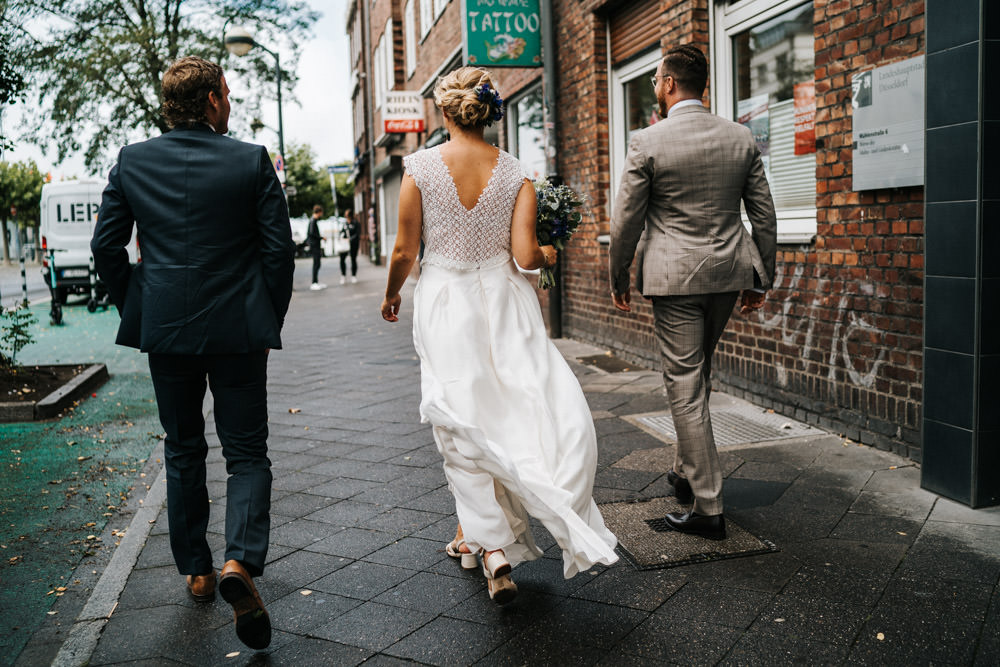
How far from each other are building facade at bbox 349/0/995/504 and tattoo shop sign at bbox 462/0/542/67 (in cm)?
38

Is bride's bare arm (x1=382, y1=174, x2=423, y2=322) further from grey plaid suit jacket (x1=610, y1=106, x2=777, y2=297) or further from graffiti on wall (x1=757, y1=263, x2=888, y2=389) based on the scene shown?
graffiti on wall (x1=757, y1=263, x2=888, y2=389)

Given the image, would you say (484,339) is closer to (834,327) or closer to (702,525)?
(702,525)

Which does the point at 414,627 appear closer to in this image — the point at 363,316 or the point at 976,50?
the point at 976,50

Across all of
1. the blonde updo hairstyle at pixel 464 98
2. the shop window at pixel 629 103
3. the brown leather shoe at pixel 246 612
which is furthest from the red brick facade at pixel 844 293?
the brown leather shoe at pixel 246 612

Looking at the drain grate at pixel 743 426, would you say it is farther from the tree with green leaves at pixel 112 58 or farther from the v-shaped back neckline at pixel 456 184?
the tree with green leaves at pixel 112 58

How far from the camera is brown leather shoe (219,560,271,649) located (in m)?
2.94

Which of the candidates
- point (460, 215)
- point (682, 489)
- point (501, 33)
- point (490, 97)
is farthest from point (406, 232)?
point (501, 33)

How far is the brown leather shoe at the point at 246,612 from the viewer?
2938 mm

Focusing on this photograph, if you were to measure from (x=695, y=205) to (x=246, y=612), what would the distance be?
243cm

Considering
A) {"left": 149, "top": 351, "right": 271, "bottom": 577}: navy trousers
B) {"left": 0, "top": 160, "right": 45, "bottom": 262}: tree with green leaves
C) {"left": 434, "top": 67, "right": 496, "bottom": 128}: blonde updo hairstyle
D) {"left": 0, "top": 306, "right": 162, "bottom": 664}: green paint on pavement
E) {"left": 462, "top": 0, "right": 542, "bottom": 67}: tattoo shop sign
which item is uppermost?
{"left": 0, "top": 160, "right": 45, "bottom": 262}: tree with green leaves

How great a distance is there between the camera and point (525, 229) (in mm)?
3391

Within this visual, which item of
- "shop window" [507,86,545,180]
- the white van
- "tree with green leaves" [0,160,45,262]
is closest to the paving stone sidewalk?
"shop window" [507,86,545,180]

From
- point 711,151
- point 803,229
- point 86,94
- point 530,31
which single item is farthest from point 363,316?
point 86,94

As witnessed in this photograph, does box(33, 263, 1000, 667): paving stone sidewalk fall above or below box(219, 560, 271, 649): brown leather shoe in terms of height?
below
